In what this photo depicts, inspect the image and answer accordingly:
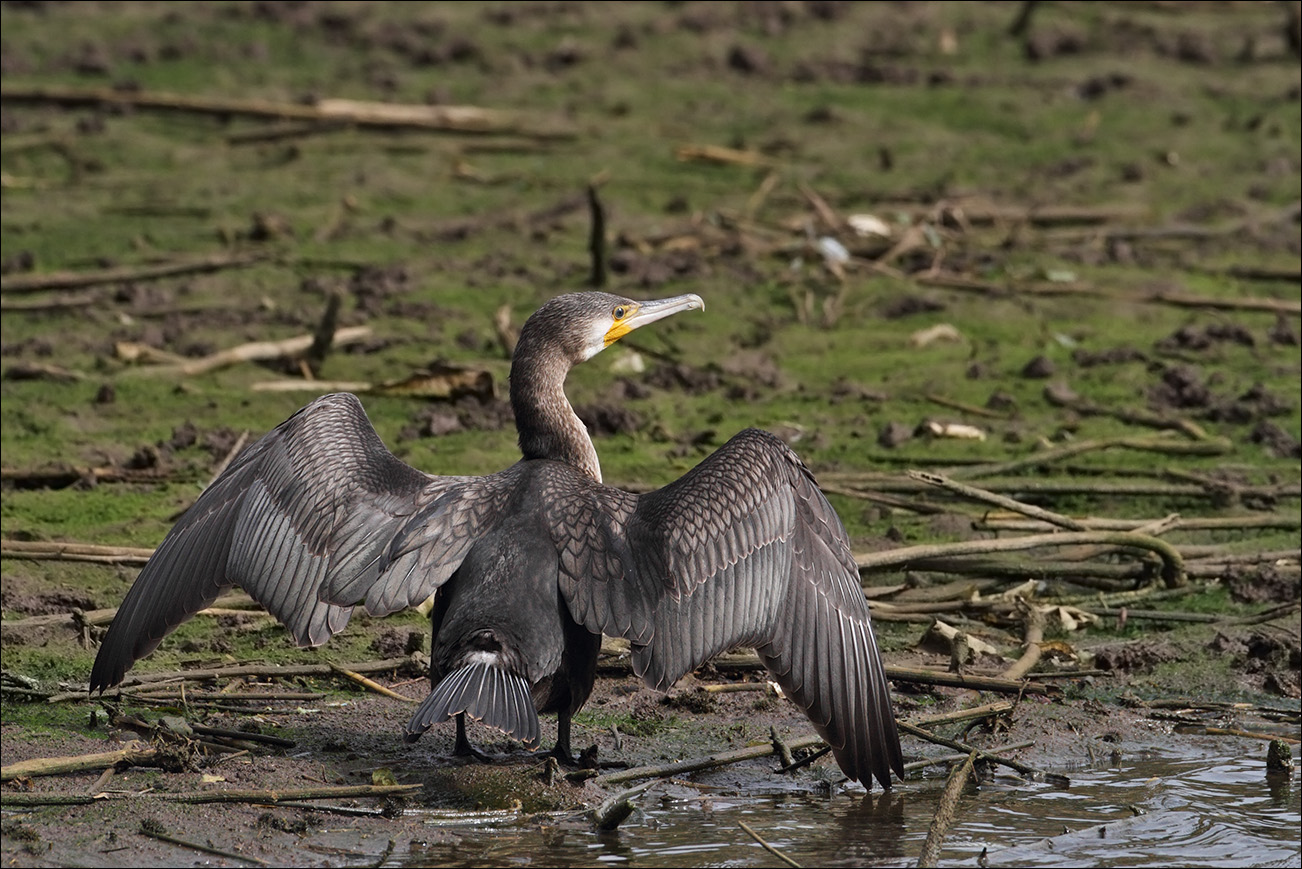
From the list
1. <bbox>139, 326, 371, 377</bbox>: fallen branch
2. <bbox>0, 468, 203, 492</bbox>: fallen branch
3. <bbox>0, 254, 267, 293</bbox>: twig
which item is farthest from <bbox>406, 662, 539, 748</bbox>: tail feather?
<bbox>0, 254, 267, 293</bbox>: twig

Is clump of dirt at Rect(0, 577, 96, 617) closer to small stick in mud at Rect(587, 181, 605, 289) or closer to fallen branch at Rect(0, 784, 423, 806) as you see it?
fallen branch at Rect(0, 784, 423, 806)

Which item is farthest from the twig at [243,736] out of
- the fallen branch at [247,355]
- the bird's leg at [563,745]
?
the fallen branch at [247,355]

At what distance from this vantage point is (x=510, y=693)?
5109 millimetres

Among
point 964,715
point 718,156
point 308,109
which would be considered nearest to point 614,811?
point 964,715

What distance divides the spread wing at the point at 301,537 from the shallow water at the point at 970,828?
850mm

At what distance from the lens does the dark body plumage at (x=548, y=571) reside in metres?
5.40

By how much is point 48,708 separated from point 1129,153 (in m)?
10.3

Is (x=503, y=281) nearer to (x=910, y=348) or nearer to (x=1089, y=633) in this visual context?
(x=910, y=348)


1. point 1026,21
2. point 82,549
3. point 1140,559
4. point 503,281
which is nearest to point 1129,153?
point 1026,21

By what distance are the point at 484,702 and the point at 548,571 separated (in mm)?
588

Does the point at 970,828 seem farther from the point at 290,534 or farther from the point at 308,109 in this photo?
the point at 308,109

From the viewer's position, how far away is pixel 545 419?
19.9 ft

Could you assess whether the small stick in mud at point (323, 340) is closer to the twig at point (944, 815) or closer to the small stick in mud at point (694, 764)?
the small stick in mud at point (694, 764)

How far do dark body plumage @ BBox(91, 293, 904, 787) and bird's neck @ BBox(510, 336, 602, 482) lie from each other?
104 millimetres
